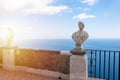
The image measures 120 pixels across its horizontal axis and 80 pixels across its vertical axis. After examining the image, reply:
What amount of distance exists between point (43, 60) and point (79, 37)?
1.72 metres

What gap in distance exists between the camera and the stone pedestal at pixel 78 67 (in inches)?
246

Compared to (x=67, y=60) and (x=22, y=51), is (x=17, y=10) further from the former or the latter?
(x=67, y=60)

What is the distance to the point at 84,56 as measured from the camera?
6277 mm

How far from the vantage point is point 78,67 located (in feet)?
20.6

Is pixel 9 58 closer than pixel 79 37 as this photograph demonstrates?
No

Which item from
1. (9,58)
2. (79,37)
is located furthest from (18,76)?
(79,37)

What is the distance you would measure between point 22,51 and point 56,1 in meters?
4.25

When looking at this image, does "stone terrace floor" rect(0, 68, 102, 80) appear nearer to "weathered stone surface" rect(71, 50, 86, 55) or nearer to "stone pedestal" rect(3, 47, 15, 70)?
"stone pedestal" rect(3, 47, 15, 70)

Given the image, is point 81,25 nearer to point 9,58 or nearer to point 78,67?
point 78,67

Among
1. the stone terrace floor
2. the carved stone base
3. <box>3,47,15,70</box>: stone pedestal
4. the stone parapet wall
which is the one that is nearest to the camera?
the carved stone base

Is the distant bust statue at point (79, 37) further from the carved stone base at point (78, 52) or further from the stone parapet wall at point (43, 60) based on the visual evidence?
the stone parapet wall at point (43, 60)

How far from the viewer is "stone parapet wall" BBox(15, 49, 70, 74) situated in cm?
691

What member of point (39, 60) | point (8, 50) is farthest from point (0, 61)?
point (39, 60)

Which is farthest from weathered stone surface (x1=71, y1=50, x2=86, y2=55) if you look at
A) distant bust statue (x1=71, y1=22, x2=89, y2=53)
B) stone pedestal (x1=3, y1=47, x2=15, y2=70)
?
stone pedestal (x1=3, y1=47, x2=15, y2=70)
